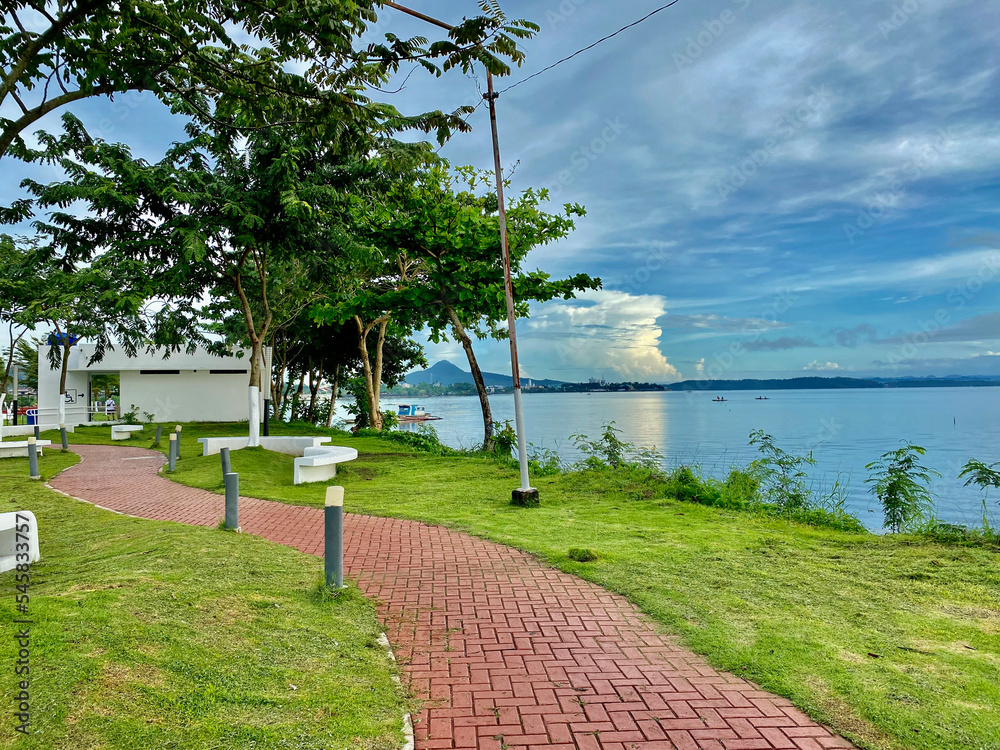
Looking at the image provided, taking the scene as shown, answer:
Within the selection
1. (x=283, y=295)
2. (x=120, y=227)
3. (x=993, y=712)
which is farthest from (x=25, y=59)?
(x=283, y=295)

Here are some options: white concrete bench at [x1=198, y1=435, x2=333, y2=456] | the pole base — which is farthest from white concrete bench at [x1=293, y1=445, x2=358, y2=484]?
the pole base

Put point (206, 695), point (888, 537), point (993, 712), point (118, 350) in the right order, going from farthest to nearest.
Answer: point (118, 350) < point (888, 537) < point (993, 712) < point (206, 695)

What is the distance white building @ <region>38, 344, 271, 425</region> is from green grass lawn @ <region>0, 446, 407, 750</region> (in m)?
29.9

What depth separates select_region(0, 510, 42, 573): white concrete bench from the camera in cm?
549

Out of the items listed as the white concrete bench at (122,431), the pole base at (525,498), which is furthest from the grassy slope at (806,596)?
the white concrete bench at (122,431)

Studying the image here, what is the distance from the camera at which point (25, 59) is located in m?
5.67

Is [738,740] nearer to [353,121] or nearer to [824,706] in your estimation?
[824,706]

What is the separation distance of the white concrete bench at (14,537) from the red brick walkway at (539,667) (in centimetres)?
266

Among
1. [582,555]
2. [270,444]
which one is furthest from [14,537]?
[270,444]

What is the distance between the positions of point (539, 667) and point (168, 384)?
34255 mm

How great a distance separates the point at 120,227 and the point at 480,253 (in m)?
9.80

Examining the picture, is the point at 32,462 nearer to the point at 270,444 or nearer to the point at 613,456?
the point at 270,444

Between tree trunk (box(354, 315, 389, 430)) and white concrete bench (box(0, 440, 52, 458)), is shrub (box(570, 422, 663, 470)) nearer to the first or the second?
tree trunk (box(354, 315, 389, 430))

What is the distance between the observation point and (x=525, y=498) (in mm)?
10422
